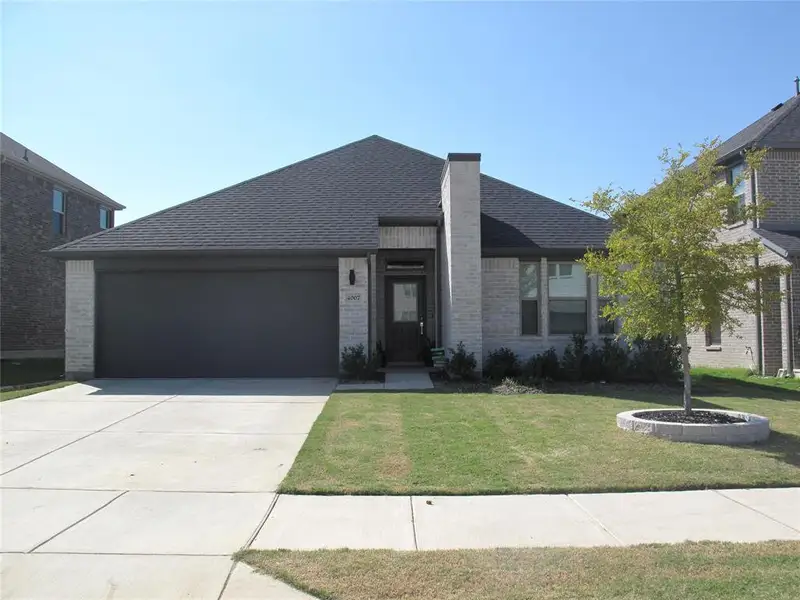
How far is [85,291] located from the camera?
13594mm

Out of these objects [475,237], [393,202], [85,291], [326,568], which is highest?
[393,202]

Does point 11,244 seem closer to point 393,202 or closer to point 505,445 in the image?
point 393,202

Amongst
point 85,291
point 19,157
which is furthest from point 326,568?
point 19,157

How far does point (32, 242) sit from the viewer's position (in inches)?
800

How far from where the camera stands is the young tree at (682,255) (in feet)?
25.0

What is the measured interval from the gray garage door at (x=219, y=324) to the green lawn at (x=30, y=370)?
6.40 ft

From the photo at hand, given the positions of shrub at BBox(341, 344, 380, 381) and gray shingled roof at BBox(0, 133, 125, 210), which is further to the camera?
gray shingled roof at BBox(0, 133, 125, 210)

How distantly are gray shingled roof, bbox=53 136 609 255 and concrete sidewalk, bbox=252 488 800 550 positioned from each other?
844 centimetres

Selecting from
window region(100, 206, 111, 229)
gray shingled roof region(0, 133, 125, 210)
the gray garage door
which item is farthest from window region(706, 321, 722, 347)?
window region(100, 206, 111, 229)

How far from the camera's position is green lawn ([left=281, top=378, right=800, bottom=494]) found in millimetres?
5746

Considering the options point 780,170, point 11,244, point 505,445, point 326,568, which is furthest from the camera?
point 11,244

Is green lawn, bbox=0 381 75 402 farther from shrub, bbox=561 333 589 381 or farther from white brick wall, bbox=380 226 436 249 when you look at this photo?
shrub, bbox=561 333 589 381

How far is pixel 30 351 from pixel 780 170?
76.6 ft

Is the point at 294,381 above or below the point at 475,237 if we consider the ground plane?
below
